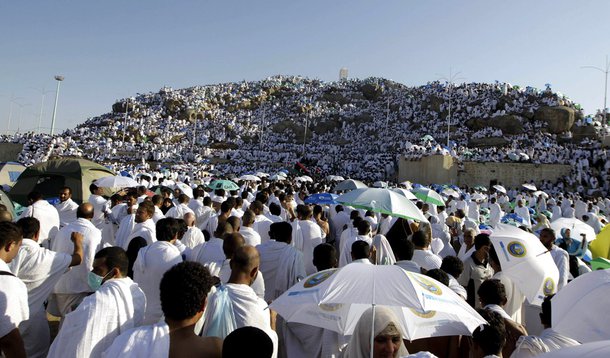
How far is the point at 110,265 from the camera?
8.21ft

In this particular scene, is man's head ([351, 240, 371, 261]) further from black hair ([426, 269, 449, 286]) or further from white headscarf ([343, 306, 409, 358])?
white headscarf ([343, 306, 409, 358])

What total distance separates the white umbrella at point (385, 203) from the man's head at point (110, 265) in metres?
3.48

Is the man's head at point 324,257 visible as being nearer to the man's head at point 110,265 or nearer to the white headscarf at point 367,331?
the white headscarf at point 367,331

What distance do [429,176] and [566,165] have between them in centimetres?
860

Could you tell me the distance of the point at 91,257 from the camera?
3.97 m

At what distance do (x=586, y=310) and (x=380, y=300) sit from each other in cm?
117

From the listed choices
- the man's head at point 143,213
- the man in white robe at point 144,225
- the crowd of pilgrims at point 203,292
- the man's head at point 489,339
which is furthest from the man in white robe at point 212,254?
the man's head at point 489,339

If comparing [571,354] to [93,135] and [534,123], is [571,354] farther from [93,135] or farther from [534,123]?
[93,135]

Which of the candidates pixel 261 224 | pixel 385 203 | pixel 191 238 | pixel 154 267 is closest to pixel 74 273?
pixel 154 267

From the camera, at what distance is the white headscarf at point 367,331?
7.45 feet

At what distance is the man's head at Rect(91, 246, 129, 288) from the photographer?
250 cm

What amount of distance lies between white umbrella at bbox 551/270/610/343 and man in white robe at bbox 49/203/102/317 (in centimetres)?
378

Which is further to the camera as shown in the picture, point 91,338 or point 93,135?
point 93,135

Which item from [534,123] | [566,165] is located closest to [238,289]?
[566,165]
